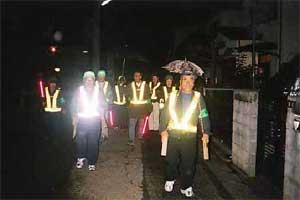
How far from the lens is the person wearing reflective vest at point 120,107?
12445 mm

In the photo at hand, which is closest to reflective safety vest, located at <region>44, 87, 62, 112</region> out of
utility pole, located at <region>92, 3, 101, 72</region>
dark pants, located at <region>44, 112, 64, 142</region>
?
dark pants, located at <region>44, 112, 64, 142</region>

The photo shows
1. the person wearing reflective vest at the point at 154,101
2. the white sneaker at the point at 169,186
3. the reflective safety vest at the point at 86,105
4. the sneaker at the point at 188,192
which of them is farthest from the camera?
the person wearing reflective vest at the point at 154,101

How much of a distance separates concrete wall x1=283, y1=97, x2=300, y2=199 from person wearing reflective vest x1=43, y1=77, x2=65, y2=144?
20.4 feet

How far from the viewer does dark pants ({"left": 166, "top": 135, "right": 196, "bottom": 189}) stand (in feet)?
20.9

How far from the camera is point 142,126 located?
1131 cm

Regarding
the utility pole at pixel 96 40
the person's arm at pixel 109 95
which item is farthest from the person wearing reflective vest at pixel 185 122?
the utility pole at pixel 96 40

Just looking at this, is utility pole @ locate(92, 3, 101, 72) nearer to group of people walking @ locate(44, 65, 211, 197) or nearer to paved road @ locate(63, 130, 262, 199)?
group of people walking @ locate(44, 65, 211, 197)

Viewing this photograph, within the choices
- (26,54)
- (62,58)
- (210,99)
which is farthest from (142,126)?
(62,58)

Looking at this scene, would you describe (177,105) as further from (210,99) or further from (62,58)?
(62,58)

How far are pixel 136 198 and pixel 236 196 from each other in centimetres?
153

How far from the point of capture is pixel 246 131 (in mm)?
7539

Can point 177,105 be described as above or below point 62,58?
below

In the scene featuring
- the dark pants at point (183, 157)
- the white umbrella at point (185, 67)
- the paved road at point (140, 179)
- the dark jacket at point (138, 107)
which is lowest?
the paved road at point (140, 179)

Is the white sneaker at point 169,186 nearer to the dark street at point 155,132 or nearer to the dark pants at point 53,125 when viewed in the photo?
the dark street at point 155,132
